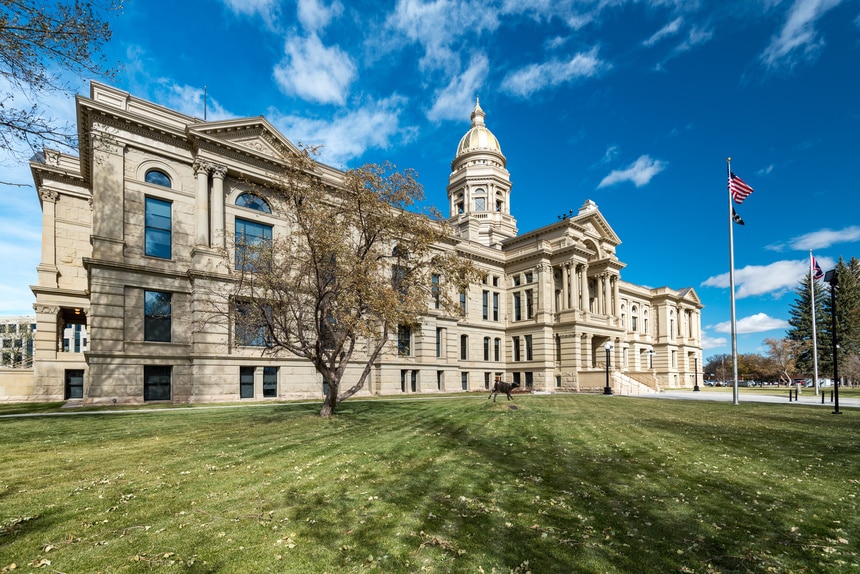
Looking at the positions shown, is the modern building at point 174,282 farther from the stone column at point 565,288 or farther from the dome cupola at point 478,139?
the dome cupola at point 478,139

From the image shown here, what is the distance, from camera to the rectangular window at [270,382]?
3080cm

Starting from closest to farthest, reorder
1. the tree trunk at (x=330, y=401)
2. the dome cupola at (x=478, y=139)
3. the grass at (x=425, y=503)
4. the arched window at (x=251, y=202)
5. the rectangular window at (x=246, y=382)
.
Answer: the grass at (x=425, y=503), the tree trunk at (x=330, y=401), the rectangular window at (x=246, y=382), the arched window at (x=251, y=202), the dome cupola at (x=478, y=139)

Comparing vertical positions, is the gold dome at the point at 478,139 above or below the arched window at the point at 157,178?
above

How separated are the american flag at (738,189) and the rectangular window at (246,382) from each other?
1341 inches

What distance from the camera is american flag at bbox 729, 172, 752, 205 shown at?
28.4 m

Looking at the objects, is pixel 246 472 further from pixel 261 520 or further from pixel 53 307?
pixel 53 307

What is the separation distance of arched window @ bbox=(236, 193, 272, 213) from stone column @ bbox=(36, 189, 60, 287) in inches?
578

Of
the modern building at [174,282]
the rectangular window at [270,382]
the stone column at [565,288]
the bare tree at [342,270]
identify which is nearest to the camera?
the bare tree at [342,270]

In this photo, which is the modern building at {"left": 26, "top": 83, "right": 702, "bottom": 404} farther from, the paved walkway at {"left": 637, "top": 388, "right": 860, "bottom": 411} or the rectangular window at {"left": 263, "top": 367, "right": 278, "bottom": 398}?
the paved walkway at {"left": 637, "top": 388, "right": 860, "bottom": 411}

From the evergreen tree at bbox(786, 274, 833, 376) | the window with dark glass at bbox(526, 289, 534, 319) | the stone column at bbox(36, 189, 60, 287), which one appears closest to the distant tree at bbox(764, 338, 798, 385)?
the evergreen tree at bbox(786, 274, 833, 376)

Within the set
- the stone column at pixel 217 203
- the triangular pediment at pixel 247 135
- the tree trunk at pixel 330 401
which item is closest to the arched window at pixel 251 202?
the stone column at pixel 217 203

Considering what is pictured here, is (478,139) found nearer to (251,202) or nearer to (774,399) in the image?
(251,202)

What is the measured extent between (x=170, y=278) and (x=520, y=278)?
37.5m

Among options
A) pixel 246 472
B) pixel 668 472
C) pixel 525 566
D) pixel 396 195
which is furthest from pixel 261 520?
pixel 396 195
